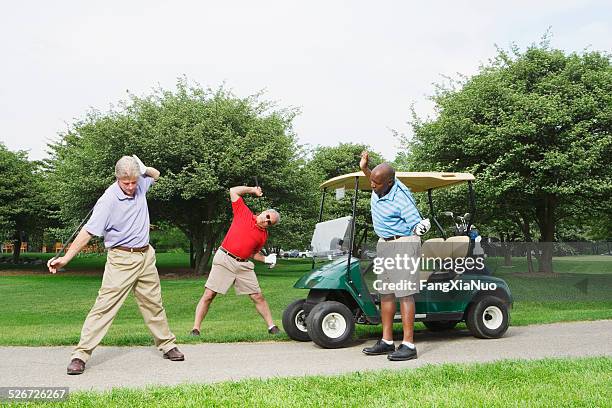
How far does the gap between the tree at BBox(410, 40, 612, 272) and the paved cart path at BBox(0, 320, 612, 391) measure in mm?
10261

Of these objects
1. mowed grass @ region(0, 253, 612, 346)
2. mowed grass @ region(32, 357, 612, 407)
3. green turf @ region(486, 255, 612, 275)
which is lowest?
mowed grass @ region(0, 253, 612, 346)

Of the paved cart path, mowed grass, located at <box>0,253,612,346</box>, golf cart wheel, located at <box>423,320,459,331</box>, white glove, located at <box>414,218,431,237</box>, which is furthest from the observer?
mowed grass, located at <box>0,253,612,346</box>

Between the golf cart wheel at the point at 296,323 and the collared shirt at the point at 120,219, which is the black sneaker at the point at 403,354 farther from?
the collared shirt at the point at 120,219

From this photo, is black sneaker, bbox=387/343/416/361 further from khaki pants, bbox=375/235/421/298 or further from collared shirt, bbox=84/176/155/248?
collared shirt, bbox=84/176/155/248

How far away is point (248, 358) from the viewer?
6.28 metres

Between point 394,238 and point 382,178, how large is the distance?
66 centimetres

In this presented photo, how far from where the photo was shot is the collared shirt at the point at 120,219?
5.87m

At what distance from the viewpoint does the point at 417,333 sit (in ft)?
28.0

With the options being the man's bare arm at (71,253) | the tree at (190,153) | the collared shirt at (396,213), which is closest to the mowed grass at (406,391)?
the man's bare arm at (71,253)

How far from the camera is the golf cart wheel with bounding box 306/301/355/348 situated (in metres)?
6.96

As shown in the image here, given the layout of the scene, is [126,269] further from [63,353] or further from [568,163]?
[568,163]

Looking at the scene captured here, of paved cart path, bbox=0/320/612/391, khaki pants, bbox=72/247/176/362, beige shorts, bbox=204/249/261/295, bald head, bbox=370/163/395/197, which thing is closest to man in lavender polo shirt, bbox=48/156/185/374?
A: khaki pants, bbox=72/247/176/362

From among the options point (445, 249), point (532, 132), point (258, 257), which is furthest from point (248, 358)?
point (532, 132)

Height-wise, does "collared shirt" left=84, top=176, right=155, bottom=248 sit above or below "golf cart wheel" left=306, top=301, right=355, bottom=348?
above
